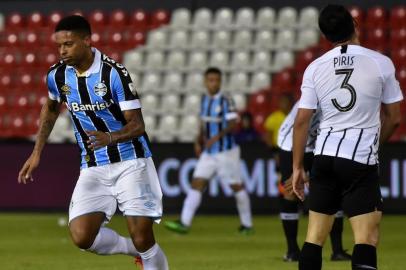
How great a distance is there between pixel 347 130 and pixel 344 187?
37 cm

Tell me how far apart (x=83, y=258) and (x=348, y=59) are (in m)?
5.40

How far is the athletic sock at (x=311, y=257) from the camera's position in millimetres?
7125

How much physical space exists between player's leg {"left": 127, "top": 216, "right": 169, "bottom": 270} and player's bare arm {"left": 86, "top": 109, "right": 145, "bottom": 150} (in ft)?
2.02

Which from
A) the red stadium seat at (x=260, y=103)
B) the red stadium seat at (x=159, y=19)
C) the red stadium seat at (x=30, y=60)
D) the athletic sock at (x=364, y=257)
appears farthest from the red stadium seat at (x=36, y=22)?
the athletic sock at (x=364, y=257)

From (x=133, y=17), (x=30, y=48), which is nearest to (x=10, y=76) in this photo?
(x=30, y=48)

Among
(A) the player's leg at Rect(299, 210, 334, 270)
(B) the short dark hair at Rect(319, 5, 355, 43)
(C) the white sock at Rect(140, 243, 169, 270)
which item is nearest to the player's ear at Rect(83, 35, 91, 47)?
(C) the white sock at Rect(140, 243, 169, 270)

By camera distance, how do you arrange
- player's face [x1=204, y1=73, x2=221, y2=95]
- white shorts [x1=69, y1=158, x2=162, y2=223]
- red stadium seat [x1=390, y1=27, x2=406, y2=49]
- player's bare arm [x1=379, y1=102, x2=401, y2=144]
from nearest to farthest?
player's bare arm [x1=379, y1=102, x2=401, y2=144] → white shorts [x1=69, y1=158, x2=162, y2=223] → player's face [x1=204, y1=73, x2=221, y2=95] → red stadium seat [x1=390, y1=27, x2=406, y2=49]

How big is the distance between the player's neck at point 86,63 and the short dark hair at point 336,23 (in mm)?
1864

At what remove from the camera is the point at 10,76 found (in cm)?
2339

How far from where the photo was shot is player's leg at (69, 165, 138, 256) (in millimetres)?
7996

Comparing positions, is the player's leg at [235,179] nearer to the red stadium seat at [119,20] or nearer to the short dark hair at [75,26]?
the short dark hair at [75,26]

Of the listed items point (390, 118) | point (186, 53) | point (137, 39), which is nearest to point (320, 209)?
point (390, 118)

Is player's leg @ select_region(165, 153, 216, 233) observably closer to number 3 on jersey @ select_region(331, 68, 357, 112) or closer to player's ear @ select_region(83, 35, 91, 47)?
player's ear @ select_region(83, 35, 91, 47)

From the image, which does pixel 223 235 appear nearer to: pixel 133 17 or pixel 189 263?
pixel 189 263
